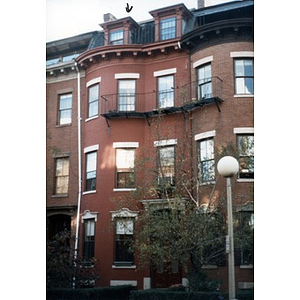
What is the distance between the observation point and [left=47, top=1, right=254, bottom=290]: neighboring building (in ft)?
18.2

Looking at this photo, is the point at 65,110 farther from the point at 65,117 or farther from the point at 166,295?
the point at 166,295

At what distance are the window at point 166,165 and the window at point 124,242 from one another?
0.59m

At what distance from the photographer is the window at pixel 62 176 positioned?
5965 millimetres

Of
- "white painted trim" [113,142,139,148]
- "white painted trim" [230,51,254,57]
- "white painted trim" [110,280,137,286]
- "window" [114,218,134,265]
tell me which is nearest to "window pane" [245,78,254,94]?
"white painted trim" [230,51,254,57]

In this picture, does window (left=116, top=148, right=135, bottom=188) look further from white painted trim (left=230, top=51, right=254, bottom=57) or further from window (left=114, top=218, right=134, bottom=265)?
white painted trim (left=230, top=51, right=254, bottom=57)

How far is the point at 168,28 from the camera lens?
595 centimetres

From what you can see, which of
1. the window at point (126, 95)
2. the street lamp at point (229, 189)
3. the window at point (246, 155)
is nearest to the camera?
A: the street lamp at point (229, 189)

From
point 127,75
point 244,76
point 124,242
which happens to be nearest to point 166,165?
point 124,242

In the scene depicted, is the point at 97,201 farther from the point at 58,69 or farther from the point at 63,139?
the point at 58,69

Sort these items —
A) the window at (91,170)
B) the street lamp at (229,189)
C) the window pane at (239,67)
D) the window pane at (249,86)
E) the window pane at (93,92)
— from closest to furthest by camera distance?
the street lamp at (229,189), the window pane at (249,86), the window pane at (239,67), the window at (91,170), the window pane at (93,92)

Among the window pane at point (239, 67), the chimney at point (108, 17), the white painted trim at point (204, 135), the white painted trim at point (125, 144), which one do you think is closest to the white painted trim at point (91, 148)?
the white painted trim at point (125, 144)

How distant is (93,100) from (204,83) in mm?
1358

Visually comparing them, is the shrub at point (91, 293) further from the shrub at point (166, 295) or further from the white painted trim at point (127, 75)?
the white painted trim at point (127, 75)
